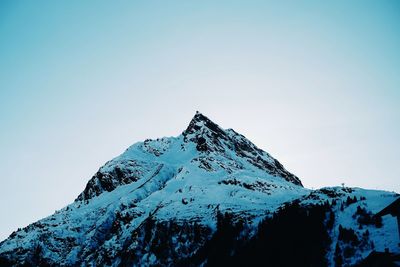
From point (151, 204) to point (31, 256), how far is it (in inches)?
1502

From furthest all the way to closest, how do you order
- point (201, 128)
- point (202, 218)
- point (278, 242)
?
point (201, 128) < point (202, 218) < point (278, 242)

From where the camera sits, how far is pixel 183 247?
360ft

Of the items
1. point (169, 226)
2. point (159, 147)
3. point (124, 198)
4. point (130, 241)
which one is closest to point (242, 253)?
point (169, 226)

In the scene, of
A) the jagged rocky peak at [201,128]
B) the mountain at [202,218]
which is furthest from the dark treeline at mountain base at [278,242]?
the jagged rocky peak at [201,128]

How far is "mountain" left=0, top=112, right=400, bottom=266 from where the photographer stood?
8425 cm

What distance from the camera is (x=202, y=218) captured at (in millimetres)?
115500

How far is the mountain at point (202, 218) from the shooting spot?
3317 inches

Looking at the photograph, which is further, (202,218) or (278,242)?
(202,218)

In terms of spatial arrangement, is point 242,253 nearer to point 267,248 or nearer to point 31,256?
point 267,248

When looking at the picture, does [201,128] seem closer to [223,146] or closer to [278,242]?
[223,146]

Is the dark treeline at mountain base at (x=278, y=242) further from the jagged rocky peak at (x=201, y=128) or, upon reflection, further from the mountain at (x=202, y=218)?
the jagged rocky peak at (x=201, y=128)

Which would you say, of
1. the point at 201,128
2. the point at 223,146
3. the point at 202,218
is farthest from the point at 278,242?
the point at 201,128

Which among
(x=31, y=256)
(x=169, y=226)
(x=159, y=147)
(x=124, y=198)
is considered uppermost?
(x=159, y=147)

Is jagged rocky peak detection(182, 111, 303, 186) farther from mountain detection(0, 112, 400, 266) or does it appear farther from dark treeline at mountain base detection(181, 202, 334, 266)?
dark treeline at mountain base detection(181, 202, 334, 266)
